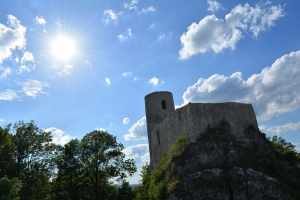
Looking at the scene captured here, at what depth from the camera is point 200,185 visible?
57.8 feet

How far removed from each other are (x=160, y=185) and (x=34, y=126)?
1495 centimetres

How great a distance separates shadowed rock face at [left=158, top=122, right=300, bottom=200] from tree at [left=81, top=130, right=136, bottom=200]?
886 centimetres

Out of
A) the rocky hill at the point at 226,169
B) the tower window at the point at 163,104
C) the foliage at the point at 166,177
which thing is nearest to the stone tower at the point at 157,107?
the tower window at the point at 163,104

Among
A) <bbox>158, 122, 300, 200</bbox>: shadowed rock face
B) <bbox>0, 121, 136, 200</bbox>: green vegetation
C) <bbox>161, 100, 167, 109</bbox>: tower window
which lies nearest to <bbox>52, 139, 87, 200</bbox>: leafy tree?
<bbox>0, 121, 136, 200</bbox>: green vegetation

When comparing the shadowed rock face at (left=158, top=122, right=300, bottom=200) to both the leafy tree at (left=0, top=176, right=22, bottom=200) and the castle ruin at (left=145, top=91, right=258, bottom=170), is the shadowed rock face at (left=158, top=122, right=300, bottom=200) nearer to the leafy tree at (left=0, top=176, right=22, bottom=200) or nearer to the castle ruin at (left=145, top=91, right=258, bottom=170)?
the castle ruin at (left=145, top=91, right=258, bottom=170)

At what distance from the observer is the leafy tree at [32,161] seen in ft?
77.9

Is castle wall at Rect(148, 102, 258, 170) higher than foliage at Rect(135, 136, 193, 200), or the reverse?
castle wall at Rect(148, 102, 258, 170)

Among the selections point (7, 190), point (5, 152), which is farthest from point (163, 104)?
point (7, 190)

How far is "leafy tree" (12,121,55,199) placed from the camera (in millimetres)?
23750

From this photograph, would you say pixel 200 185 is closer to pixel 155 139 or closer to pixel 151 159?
pixel 155 139

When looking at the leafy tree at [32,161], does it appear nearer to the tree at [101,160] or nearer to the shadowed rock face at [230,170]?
the tree at [101,160]

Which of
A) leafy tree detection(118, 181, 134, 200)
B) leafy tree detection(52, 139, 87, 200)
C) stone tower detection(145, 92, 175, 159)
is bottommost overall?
leafy tree detection(118, 181, 134, 200)

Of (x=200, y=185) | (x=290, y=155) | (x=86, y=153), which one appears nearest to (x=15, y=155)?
(x=86, y=153)

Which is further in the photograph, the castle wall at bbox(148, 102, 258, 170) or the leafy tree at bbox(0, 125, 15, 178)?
the castle wall at bbox(148, 102, 258, 170)
